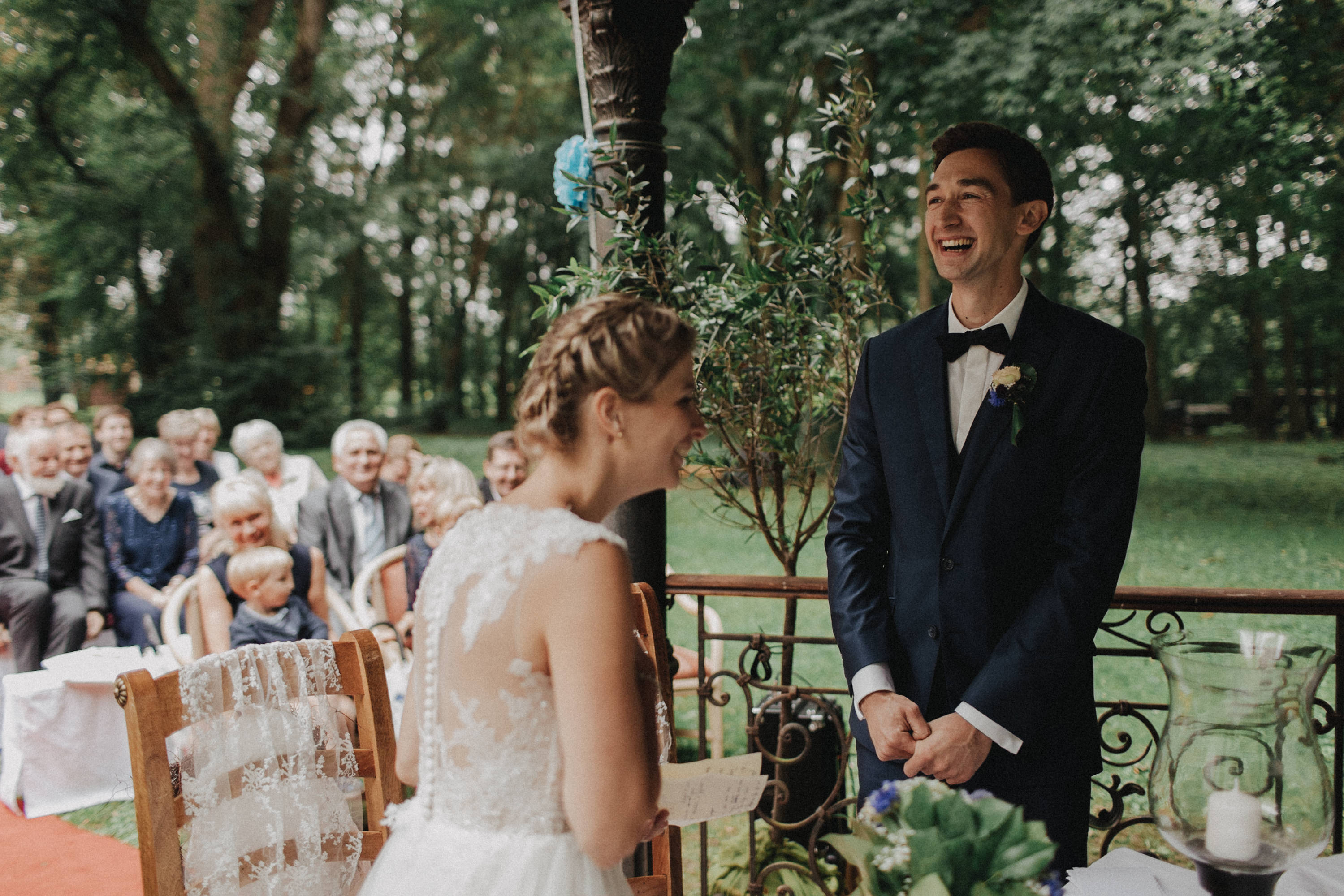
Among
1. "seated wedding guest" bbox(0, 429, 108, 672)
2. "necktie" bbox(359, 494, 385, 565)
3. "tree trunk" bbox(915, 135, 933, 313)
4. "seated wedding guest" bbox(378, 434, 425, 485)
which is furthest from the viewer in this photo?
"tree trunk" bbox(915, 135, 933, 313)

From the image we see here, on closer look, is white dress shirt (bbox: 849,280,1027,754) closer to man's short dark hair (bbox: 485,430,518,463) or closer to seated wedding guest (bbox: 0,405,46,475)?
man's short dark hair (bbox: 485,430,518,463)

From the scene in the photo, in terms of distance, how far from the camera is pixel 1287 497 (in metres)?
10.8

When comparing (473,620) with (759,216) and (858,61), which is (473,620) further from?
(858,61)

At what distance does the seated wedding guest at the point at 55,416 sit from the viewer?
5.49 metres

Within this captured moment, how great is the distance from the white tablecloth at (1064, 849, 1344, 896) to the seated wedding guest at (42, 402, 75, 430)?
18.8 ft

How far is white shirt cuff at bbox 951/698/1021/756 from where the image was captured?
5.57 feet

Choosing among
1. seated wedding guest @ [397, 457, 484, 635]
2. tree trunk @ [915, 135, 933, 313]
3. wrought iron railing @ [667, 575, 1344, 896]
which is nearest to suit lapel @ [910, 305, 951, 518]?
wrought iron railing @ [667, 575, 1344, 896]

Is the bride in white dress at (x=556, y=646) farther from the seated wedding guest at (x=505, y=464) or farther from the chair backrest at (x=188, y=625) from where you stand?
the seated wedding guest at (x=505, y=464)

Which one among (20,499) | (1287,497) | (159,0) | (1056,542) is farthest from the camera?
(159,0)

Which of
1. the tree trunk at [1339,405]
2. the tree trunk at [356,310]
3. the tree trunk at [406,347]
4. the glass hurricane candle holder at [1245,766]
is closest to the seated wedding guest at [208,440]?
the glass hurricane candle holder at [1245,766]

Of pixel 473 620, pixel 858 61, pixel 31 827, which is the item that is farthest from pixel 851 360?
pixel 858 61

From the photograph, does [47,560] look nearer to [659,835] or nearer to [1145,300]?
[659,835]

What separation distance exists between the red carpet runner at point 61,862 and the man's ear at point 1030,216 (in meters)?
3.62

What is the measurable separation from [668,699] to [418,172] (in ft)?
55.8
